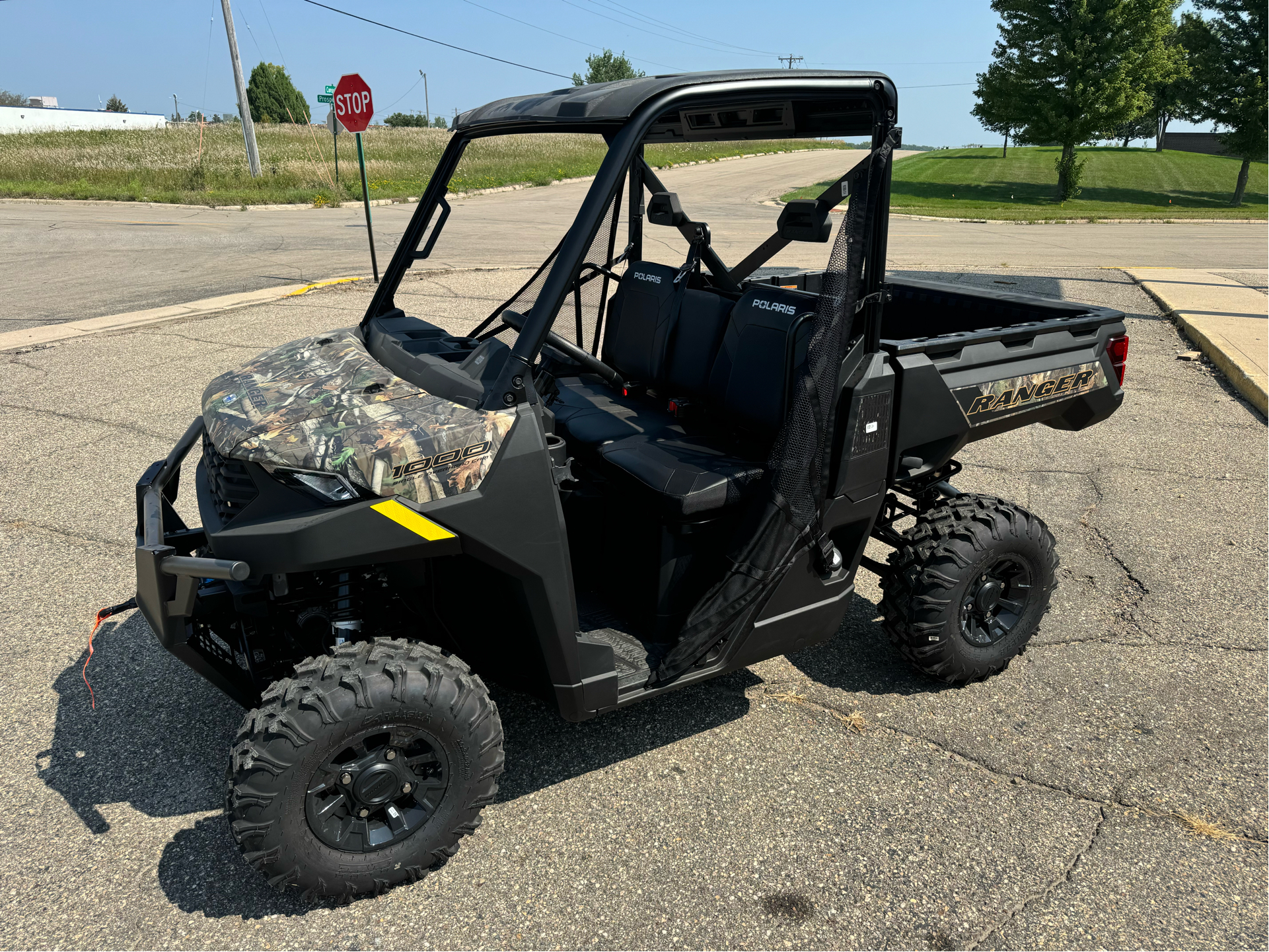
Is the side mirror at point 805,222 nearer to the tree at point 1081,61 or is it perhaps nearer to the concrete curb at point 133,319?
the concrete curb at point 133,319

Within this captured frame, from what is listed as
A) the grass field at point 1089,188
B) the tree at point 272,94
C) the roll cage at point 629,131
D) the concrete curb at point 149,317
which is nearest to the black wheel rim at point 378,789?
the roll cage at point 629,131

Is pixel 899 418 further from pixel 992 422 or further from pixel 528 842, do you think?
pixel 528 842

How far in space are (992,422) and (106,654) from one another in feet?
12.0

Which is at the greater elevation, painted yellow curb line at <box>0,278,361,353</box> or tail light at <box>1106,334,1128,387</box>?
tail light at <box>1106,334,1128,387</box>

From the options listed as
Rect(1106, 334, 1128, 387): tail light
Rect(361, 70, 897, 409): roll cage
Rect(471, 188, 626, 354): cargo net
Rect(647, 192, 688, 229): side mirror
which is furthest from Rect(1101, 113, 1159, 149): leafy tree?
Rect(361, 70, 897, 409): roll cage

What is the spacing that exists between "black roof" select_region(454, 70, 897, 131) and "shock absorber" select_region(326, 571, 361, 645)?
1.49m

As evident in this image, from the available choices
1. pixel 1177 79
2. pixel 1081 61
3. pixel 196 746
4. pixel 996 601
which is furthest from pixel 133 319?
pixel 1177 79

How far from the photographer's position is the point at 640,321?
3803 mm

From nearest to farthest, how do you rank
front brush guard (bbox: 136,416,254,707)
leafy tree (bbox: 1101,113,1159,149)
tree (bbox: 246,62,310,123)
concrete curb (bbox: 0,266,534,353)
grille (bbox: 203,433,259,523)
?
1. front brush guard (bbox: 136,416,254,707)
2. grille (bbox: 203,433,259,523)
3. concrete curb (bbox: 0,266,534,353)
4. leafy tree (bbox: 1101,113,1159,149)
5. tree (bbox: 246,62,310,123)

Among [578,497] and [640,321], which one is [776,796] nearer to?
[578,497]

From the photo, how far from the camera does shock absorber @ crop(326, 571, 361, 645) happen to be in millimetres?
2561

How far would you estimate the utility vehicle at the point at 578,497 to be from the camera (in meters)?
2.29

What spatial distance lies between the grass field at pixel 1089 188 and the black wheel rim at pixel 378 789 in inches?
711

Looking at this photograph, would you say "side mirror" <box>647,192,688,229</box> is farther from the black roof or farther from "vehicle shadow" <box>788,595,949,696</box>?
"vehicle shadow" <box>788,595,949,696</box>
